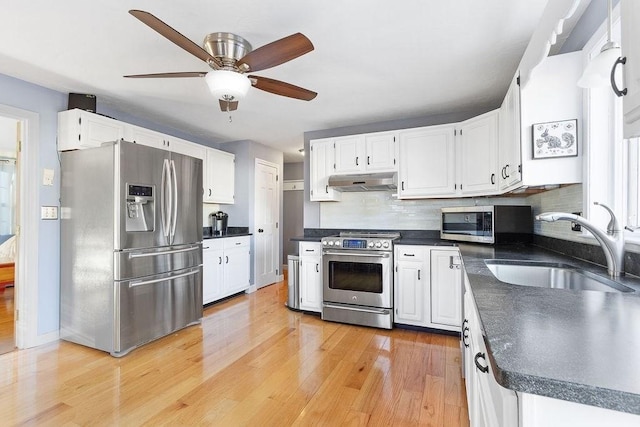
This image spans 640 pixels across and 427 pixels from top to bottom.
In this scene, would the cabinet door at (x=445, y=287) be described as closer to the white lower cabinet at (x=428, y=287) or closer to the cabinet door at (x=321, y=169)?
the white lower cabinet at (x=428, y=287)

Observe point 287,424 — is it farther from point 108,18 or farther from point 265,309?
point 108,18

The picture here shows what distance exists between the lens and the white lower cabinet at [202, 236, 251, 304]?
3709mm

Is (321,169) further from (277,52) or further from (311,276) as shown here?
(277,52)

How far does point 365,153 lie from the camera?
358 centimetres

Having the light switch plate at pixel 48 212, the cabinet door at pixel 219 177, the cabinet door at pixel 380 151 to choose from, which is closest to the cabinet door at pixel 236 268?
the cabinet door at pixel 219 177

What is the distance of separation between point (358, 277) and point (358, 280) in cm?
3

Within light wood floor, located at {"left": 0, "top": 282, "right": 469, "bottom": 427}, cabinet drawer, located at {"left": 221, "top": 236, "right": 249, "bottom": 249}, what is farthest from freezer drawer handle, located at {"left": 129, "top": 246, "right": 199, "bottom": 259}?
cabinet drawer, located at {"left": 221, "top": 236, "right": 249, "bottom": 249}

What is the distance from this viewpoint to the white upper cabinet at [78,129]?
2.76 m

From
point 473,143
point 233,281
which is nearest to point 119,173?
point 233,281

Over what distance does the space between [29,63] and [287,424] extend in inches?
125

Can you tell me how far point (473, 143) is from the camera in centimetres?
299

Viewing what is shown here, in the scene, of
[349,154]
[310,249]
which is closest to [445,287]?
[310,249]

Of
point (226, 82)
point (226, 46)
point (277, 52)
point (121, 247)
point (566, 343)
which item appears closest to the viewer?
point (566, 343)

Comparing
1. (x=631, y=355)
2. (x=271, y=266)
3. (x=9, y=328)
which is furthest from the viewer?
(x=271, y=266)
